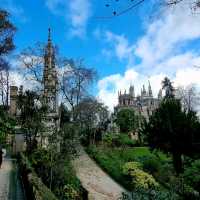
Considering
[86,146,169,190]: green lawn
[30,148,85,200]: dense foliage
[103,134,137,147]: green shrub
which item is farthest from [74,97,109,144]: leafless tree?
[30,148,85,200]: dense foliage

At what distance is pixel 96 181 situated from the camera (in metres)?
28.3

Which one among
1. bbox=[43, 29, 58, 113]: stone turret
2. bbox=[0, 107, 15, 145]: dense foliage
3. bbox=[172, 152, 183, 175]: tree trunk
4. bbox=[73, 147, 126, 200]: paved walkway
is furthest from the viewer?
bbox=[43, 29, 58, 113]: stone turret

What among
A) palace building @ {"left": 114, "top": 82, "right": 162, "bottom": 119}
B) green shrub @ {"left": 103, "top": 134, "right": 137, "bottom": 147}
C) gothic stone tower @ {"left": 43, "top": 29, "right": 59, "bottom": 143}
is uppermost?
palace building @ {"left": 114, "top": 82, "right": 162, "bottom": 119}

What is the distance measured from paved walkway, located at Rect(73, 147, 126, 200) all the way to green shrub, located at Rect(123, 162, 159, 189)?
108 cm

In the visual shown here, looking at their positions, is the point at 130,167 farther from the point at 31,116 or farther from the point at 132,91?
the point at 132,91

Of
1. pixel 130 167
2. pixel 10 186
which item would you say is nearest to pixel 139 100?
pixel 130 167

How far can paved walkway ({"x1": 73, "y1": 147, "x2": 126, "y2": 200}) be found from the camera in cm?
2405

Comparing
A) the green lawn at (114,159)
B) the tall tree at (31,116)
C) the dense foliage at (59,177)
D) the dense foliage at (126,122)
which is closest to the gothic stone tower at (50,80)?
the tall tree at (31,116)

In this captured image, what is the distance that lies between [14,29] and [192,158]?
1846 cm

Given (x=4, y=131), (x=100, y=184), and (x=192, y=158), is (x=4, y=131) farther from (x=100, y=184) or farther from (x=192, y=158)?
(x=192, y=158)

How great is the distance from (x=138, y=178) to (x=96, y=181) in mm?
3317

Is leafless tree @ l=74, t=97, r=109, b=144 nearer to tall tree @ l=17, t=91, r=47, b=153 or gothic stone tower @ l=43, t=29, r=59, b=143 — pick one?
gothic stone tower @ l=43, t=29, r=59, b=143

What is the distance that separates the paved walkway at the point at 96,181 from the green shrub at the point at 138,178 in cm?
108

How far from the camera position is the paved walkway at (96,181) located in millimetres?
24047
